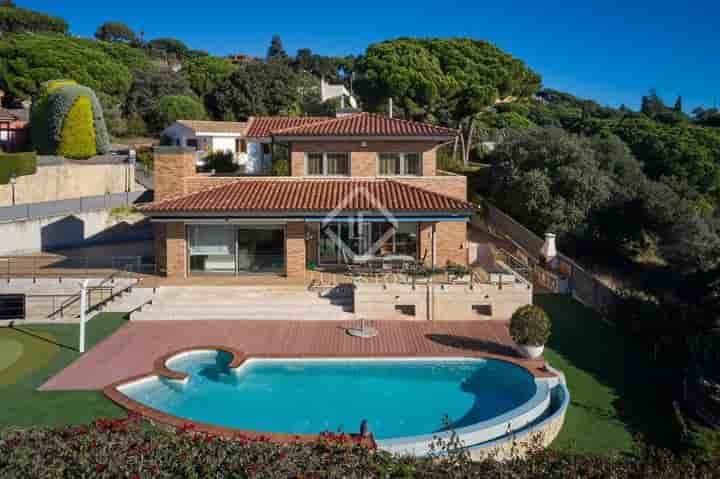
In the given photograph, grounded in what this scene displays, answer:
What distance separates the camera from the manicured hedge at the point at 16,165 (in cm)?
4125

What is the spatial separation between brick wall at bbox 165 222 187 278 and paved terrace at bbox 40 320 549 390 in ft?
13.8

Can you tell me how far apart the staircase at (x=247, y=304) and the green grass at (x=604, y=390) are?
9.09m

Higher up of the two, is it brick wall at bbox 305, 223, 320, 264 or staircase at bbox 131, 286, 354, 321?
brick wall at bbox 305, 223, 320, 264

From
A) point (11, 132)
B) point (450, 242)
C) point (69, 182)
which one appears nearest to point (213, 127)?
point (11, 132)

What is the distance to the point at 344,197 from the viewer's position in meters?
31.0

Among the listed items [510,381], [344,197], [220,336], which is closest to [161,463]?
[510,381]

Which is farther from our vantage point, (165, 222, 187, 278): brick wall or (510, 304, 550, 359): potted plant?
(165, 222, 187, 278): brick wall

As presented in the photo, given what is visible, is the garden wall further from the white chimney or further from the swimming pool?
the white chimney

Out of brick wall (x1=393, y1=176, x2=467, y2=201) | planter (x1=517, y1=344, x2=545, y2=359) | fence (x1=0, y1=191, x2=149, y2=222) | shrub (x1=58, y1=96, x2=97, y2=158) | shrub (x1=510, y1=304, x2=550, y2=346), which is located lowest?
planter (x1=517, y1=344, x2=545, y2=359)

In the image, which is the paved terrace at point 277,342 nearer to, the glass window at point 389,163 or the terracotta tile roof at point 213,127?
the glass window at point 389,163

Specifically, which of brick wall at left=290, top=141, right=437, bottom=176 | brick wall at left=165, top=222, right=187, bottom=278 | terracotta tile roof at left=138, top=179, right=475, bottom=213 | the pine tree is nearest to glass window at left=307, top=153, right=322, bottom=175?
brick wall at left=290, top=141, right=437, bottom=176

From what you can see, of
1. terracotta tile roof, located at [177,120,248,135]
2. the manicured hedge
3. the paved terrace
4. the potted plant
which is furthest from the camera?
terracotta tile roof, located at [177,120,248,135]

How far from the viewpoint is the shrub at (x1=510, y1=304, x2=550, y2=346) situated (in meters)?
20.8

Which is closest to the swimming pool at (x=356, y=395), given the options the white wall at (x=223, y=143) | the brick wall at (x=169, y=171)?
the brick wall at (x=169, y=171)
